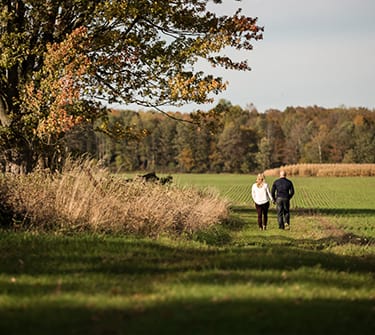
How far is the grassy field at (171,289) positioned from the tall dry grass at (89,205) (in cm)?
161

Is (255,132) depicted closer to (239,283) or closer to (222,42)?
(222,42)

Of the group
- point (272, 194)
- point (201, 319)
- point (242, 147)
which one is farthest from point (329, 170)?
point (201, 319)

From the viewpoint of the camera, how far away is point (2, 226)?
561 inches

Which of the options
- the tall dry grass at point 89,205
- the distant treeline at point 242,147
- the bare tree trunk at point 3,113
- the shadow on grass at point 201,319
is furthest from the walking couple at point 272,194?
the distant treeline at point 242,147

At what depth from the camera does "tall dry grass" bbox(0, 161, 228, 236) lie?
14.5m

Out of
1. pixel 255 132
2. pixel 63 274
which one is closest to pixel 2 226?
pixel 63 274

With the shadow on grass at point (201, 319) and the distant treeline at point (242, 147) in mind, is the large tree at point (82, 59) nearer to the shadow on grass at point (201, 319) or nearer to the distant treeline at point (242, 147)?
the shadow on grass at point (201, 319)

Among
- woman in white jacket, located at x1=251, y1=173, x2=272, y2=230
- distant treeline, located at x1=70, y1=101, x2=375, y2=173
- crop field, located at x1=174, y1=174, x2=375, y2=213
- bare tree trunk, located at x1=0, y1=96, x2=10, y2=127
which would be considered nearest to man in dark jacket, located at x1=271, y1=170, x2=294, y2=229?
woman in white jacket, located at x1=251, y1=173, x2=272, y2=230

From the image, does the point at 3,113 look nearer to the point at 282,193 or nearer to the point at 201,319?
the point at 282,193

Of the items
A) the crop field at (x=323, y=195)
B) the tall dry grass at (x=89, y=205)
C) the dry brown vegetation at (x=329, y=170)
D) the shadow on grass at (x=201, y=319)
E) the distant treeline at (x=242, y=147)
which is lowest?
the crop field at (x=323, y=195)

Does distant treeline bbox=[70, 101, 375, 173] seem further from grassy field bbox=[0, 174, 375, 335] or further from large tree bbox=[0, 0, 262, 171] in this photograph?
grassy field bbox=[0, 174, 375, 335]

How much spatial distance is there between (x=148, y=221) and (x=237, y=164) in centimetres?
11799

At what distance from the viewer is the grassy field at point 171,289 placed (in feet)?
21.4

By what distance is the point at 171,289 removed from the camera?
26.2ft
